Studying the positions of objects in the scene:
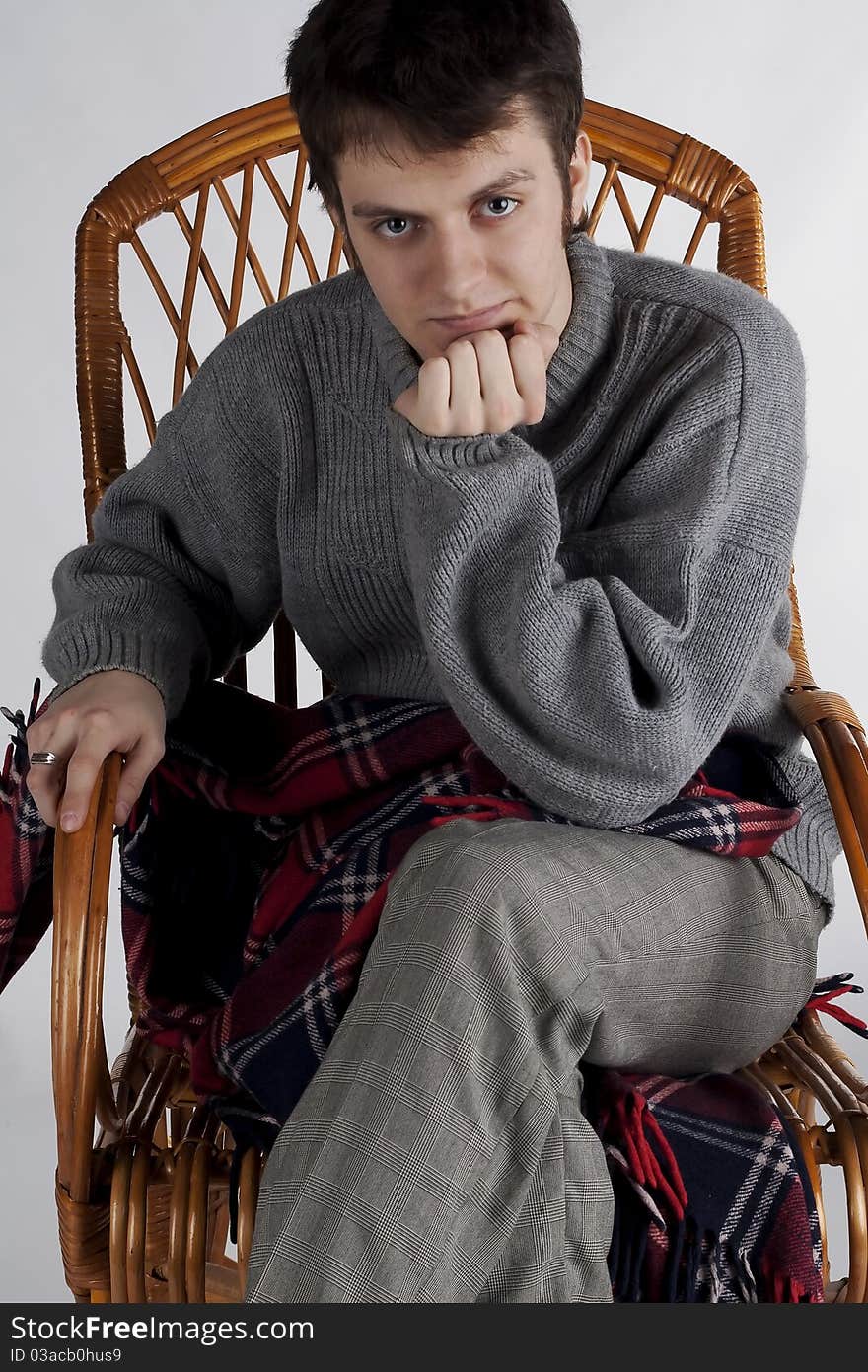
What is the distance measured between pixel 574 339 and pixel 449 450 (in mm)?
223

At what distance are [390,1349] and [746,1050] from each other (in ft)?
1.45

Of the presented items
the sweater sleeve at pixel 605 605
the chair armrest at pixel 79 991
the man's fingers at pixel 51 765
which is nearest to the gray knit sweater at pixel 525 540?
the sweater sleeve at pixel 605 605

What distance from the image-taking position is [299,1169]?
3.25 ft

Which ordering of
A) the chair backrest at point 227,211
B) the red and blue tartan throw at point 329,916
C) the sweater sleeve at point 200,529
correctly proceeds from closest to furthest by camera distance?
1. the red and blue tartan throw at point 329,916
2. the sweater sleeve at point 200,529
3. the chair backrest at point 227,211

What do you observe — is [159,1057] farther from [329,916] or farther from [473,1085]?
[473,1085]

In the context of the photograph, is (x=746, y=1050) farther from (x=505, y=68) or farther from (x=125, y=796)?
(x=505, y=68)

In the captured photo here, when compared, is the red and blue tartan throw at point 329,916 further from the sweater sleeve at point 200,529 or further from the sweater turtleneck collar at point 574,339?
the sweater turtleneck collar at point 574,339

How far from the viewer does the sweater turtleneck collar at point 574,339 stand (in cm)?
137

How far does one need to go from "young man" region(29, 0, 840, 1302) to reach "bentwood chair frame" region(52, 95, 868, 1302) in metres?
0.07

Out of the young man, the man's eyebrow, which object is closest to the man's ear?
the young man

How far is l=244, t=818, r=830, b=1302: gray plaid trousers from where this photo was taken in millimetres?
966

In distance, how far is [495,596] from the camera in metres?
1.22

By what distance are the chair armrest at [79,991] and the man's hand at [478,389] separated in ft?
1.30

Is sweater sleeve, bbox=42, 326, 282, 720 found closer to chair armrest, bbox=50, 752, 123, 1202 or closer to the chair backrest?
the chair backrest
